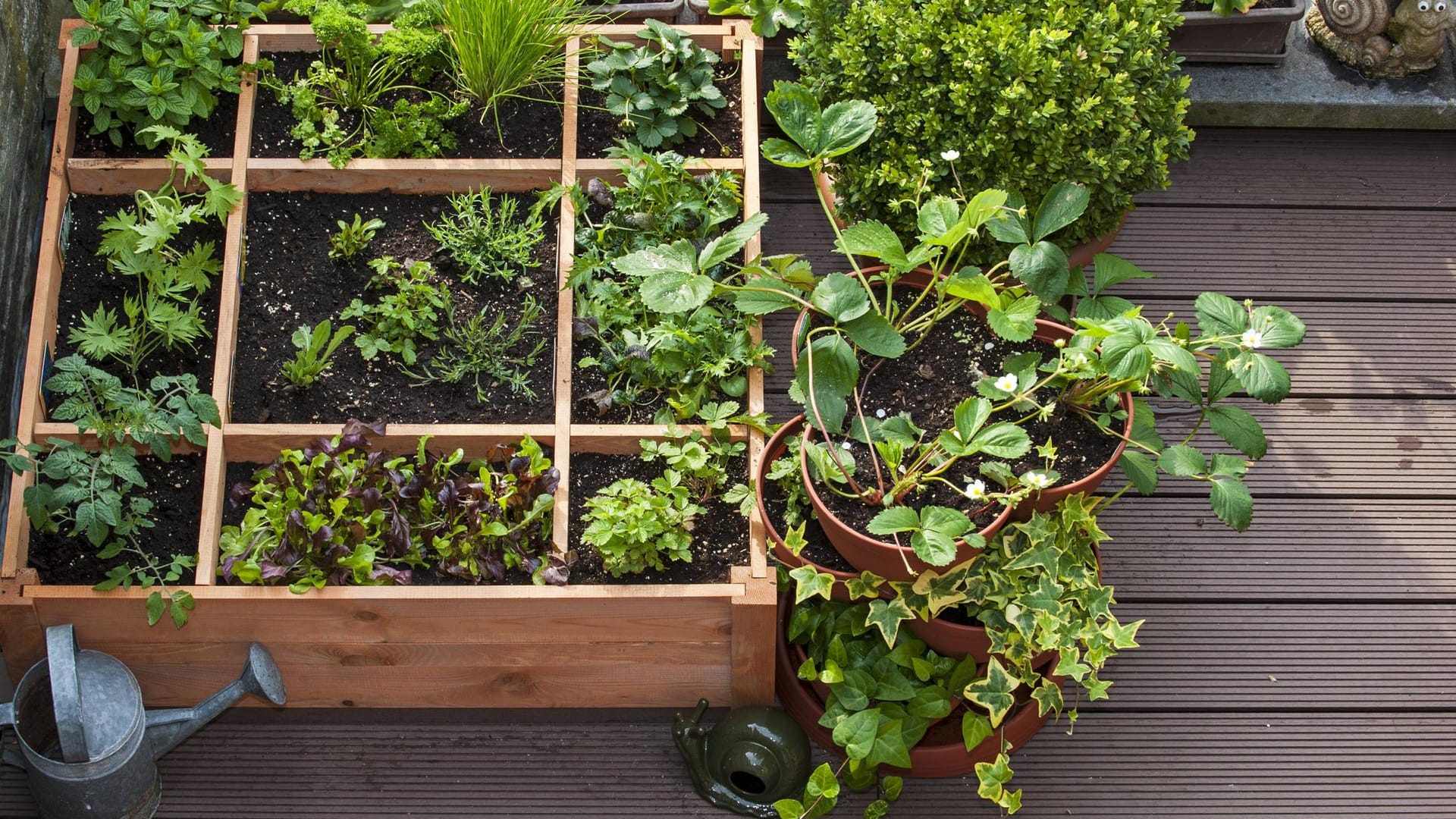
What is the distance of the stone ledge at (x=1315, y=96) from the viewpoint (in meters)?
3.34

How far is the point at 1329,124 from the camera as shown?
3395 mm

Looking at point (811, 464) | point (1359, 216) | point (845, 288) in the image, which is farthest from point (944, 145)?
point (1359, 216)

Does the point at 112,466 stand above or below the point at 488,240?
below

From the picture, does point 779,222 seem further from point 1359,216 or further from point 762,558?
point 1359,216

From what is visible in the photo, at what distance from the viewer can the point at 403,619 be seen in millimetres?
2396

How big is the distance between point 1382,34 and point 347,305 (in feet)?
8.01

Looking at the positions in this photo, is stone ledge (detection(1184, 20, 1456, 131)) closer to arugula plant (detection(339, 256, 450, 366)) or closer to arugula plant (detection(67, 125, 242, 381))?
arugula plant (detection(339, 256, 450, 366))

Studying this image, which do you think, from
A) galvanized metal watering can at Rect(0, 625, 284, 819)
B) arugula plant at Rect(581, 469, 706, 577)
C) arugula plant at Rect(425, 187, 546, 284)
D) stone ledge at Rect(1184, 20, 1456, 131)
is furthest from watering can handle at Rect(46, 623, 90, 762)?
stone ledge at Rect(1184, 20, 1456, 131)

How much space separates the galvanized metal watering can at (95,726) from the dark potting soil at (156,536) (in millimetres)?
109

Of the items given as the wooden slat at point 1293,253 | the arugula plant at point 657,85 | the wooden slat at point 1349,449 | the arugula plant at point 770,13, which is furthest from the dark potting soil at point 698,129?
the wooden slat at point 1349,449

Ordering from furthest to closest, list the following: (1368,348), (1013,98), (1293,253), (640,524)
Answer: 1. (1293,253)
2. (1368,348)
3. (1013,98)
4. (640,524)

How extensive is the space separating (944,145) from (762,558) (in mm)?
800

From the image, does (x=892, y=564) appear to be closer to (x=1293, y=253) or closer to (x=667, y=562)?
(x=667, y=562)

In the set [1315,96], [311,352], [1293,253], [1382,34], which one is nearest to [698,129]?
[311,352]
